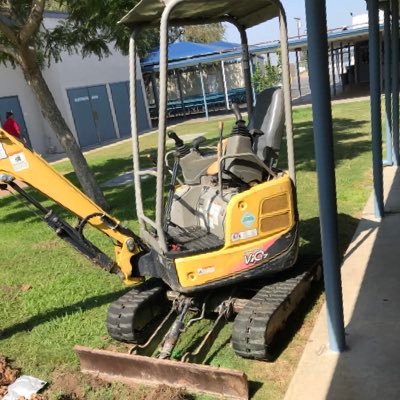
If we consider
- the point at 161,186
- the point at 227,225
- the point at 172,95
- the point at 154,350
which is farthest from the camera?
the point at 172,95

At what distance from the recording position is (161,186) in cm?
370

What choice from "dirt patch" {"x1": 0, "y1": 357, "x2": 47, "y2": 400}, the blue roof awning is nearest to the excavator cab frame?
"dirt patch" {"x1": 0, "y1": 357, "x2": 47, "y2": 400}

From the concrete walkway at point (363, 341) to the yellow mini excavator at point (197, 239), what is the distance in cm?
38

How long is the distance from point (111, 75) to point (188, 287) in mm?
21059

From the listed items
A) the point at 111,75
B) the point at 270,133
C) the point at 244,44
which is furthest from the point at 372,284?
the point at 111,75

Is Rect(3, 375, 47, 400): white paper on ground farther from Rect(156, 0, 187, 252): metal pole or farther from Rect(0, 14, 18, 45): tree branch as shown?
Rect(0, 14, 18, 45): tree branch

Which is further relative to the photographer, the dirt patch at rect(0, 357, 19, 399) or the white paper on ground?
the dirt patch at rect(0, 357, 19, 399)

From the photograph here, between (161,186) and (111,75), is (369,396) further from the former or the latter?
(111,75)

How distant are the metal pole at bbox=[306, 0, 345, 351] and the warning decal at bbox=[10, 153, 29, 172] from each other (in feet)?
7.98

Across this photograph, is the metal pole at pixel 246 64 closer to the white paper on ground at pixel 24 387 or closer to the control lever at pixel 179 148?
the control lever at pixel 179 148

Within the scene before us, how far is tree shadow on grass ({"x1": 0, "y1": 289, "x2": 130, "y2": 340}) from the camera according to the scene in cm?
501

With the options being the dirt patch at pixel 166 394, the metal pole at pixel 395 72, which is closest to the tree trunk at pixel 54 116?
the metal pole at pixel 395 72

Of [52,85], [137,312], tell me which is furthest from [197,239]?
[52,85]

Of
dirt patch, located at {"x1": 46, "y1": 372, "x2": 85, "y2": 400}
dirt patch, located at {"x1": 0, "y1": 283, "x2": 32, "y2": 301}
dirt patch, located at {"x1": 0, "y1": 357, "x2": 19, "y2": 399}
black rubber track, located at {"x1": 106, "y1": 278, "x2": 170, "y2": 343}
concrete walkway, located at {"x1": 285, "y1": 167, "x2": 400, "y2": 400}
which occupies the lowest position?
dirt patch, located at {"x1": 0, "y1": 283, "x2": 32, "y2": 301}
